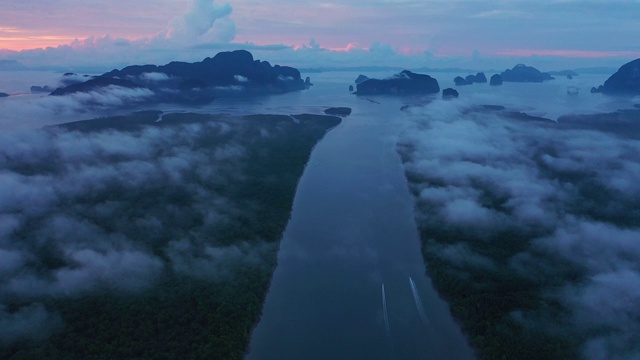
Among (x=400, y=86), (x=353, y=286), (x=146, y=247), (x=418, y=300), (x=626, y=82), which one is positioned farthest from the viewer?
(x=400, y=86)

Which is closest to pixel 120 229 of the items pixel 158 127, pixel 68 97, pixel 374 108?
pixel 158 127

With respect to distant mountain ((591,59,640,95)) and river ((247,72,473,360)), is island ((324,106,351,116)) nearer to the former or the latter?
river ((247,72,473,360))

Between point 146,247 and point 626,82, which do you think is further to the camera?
point 626,82

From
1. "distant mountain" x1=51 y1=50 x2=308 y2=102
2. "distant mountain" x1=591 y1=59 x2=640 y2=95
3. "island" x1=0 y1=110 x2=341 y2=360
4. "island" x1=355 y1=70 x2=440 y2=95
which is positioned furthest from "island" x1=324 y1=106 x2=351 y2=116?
"distant mountain" x1=591 y1=59 x2=640 y2=95

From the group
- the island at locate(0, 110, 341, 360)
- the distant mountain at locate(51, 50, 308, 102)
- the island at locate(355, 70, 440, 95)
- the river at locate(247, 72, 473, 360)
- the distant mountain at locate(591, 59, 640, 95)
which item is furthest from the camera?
the island at locate(355, 70, 440, 95)

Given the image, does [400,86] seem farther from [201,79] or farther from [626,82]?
[626,82]

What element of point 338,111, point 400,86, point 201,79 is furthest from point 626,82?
point 201,79

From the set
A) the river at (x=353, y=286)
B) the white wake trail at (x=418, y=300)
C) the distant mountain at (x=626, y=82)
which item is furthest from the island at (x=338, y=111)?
the distant mountain at (x=626, y=82)

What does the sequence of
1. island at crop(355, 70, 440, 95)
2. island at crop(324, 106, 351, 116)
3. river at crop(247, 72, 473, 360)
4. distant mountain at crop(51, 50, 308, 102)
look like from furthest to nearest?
island at crop(355, 70, 440, 95) → distant mountain at crop(51, 50, 308, 102) → island at crop(324, 106, 351, 116) → river at crop(247, 72, 473, 360)

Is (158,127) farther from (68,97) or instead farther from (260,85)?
(260,85)
